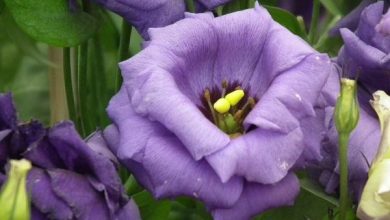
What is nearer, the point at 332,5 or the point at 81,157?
the point at 81,157

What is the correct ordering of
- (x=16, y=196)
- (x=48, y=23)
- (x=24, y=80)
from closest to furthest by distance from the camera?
(x=16, y=196)
(x=48, y=23)
(x=24, y=80)

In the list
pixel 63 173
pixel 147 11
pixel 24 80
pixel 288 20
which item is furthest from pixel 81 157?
pixel 24 80

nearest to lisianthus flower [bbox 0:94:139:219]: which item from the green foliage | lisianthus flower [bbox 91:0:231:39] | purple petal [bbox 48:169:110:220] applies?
purple petal [bbox 48:169:110:220]

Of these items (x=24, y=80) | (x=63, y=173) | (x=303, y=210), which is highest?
(x=63, y=173)

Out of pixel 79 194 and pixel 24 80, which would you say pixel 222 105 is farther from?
pixel 24 80

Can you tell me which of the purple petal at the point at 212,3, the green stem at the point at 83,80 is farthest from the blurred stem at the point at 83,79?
the purple petal at the point at 212,3

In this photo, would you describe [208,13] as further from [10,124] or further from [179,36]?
[10,124]
